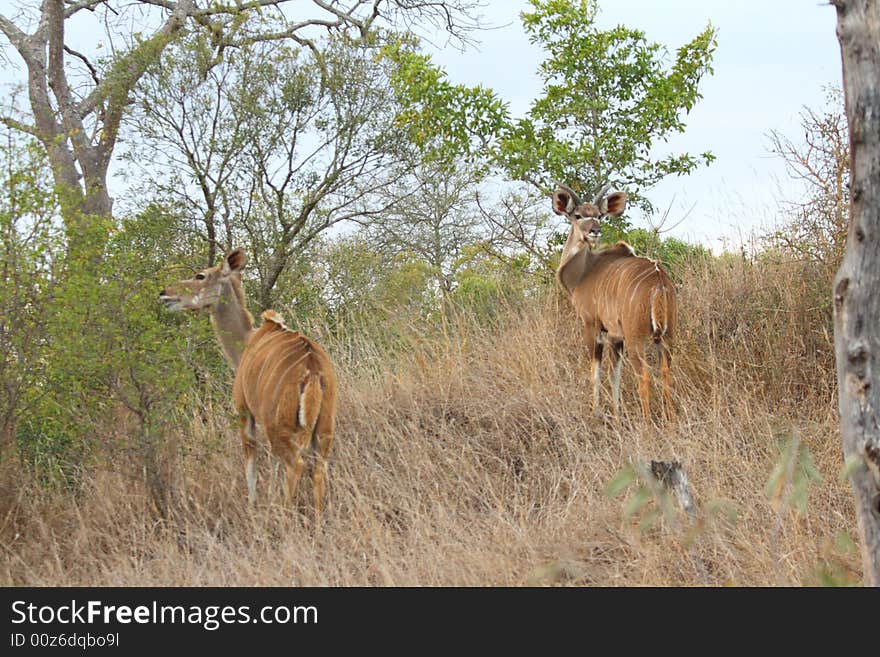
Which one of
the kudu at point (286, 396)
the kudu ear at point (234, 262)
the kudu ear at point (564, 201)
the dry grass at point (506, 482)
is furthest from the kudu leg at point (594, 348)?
the kudu ear at point (234, 262)

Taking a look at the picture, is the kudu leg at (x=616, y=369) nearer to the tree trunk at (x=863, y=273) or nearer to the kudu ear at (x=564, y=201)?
the kudu ear at (x=564, y=201)

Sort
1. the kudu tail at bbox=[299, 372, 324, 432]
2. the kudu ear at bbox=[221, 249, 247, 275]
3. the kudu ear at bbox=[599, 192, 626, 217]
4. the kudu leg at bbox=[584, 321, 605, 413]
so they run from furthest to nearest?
1. the kudu ear at bbox=[599, 192, 626, 217]
2. the kudu leg at bbox=[584, 321, 605, 413]
3. the kudu ear at bbox=[221, 249, 247, 275]
4. the kudu tail at bbox=[299, 372, 324, 432]

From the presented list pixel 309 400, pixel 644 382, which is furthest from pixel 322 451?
pixel 644 382

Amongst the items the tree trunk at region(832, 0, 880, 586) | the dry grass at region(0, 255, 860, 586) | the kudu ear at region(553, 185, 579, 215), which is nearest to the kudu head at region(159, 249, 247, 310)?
the dry grass at region(0, 255, 860, 586)

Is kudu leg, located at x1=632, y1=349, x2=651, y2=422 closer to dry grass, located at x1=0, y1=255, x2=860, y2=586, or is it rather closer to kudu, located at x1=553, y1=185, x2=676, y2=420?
kudu, located at x1=553, y1=185, x2=676, y2=420

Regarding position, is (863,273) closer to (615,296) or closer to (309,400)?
(309,400)

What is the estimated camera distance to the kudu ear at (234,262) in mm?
8516

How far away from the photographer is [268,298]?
45.6ft

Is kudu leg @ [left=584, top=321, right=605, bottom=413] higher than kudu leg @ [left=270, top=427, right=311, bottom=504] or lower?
higher

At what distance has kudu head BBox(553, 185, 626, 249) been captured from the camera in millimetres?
9148

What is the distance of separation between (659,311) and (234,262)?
11.2ft

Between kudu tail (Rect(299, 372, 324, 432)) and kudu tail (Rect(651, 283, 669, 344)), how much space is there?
2.80 meters
